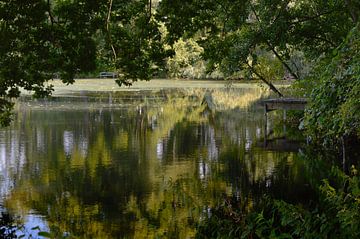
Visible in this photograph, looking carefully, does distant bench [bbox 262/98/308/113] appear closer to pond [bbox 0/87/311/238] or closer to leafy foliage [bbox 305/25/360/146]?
pond [bbox 0/87/311/238]

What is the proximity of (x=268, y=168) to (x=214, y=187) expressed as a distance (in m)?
2.97

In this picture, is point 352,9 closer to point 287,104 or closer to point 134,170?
point 134,170

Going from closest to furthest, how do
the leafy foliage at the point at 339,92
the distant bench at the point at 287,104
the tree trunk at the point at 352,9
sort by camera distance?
the leafy foliage at the point at 339,92, the tree trunk at the point at 352,9, the distant bench at the point at 287,104

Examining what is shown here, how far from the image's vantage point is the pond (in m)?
10.6

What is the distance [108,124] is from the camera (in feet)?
81.3

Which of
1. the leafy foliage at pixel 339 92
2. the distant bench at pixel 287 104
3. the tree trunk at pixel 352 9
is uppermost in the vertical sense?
the tree trunk at pixel 352 9

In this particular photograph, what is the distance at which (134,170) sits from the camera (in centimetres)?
1516

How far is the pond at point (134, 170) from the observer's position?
34.8 ft

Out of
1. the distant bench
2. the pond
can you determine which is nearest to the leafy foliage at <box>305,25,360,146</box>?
the pond

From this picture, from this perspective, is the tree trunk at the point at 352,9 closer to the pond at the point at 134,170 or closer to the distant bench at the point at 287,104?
the pond at the point at 134,170

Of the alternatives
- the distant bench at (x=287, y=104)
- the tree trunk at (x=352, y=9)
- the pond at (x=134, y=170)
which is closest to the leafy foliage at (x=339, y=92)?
the pond at (x=134, y=170)

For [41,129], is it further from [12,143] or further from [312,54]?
[312,54]

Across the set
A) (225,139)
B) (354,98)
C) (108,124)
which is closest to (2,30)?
(354,98)

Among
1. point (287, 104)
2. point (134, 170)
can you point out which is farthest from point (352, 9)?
point (287, 104)
